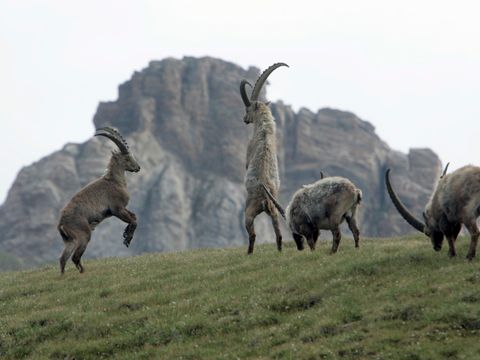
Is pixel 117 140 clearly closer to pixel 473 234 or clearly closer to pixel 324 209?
pixel 324 209

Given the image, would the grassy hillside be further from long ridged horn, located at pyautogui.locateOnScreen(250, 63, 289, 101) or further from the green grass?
the green grass

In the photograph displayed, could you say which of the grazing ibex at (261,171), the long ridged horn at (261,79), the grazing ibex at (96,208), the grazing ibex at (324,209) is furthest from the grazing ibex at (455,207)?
the grazing ibex at (96,208)

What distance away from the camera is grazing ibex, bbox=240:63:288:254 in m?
27.0

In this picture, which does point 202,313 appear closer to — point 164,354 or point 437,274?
point 164,354

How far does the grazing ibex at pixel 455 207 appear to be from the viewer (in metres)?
19.7

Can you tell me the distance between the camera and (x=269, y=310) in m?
19.8

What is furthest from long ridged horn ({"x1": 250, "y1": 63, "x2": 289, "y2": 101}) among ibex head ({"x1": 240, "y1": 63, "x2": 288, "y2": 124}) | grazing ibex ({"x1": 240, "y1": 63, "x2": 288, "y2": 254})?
grazing ibex ({"x1": 240, "y1": 63, "x2": 288, "y2": 254})

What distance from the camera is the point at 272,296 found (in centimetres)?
2070

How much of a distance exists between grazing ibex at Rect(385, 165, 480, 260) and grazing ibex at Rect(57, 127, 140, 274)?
11055 millimetres

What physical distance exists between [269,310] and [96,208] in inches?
400

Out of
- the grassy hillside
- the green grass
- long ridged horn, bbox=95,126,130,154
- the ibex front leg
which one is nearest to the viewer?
the grassy hillside

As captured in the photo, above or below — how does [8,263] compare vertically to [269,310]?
below

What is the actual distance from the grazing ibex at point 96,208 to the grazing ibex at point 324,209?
19.9 ft

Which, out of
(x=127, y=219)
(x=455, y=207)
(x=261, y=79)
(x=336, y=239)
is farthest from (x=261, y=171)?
(x=455, y=207)
